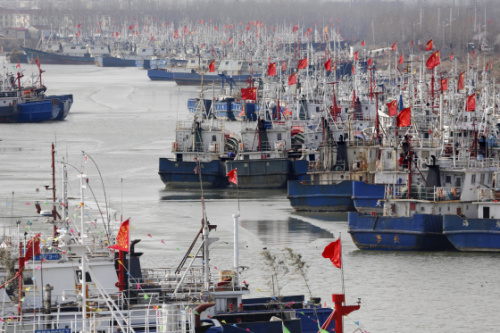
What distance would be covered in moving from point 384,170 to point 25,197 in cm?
1760

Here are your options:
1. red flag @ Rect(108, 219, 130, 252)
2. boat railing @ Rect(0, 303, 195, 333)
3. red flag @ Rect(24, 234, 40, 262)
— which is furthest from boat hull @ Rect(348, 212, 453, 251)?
red flag @ Rect(108, 219, 130, 252)

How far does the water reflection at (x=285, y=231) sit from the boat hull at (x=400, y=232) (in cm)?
380

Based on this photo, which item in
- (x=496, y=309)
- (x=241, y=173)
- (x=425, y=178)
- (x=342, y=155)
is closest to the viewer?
(x=496, y=309)

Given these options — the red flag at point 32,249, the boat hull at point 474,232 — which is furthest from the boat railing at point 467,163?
the red flag at point 32,249

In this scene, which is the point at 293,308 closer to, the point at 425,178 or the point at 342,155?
the point at 425,178

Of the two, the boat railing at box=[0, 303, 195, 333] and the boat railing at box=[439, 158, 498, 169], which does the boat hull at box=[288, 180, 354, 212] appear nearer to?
the boat railing at box=[439, 158, 498, 169]

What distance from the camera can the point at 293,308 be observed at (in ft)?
114

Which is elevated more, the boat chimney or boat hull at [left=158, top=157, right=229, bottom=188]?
boat hull at [left=158, top=157, right=229, bottom=188]

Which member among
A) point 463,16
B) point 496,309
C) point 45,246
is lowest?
point 496,309

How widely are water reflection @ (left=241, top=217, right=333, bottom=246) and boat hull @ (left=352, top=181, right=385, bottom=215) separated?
85.0 inches

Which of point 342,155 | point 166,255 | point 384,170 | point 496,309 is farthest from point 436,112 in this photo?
point 496,309

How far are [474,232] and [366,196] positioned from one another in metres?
9.71

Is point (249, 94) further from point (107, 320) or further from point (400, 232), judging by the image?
point (107, 320)

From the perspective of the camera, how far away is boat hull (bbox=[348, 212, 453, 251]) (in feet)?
158
